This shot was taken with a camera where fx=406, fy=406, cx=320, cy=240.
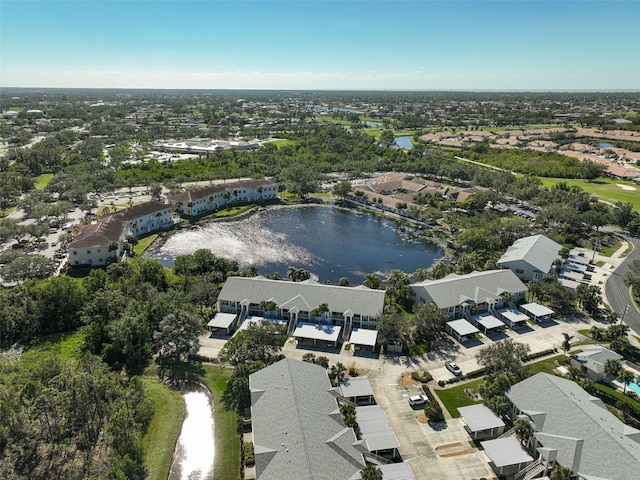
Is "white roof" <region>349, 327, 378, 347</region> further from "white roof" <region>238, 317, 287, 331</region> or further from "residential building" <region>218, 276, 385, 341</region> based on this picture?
"white roof" <region>238, 317, 287, 331</region>

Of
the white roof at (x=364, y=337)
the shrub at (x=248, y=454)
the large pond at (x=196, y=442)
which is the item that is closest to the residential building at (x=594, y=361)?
the white roof at (x=364, y=337)

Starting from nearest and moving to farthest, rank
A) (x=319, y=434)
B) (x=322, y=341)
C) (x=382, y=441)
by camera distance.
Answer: (x=319, y=434)
(x=382, y=441)
(x=322, y=341)

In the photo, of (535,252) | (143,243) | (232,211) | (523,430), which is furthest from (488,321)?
(232,211)

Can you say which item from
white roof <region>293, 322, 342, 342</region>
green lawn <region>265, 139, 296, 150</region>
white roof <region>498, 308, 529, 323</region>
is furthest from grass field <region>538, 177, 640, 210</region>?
green lawn <region>265, 139, 296, 150</region>

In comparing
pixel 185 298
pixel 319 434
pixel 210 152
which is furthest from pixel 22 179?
pixel 319 434

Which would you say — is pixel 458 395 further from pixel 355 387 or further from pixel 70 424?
pixel 70 424

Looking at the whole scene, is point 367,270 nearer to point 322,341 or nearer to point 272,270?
point 272,270

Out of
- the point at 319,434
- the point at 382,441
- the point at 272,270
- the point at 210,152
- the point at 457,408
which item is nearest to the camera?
the point at 319,434
